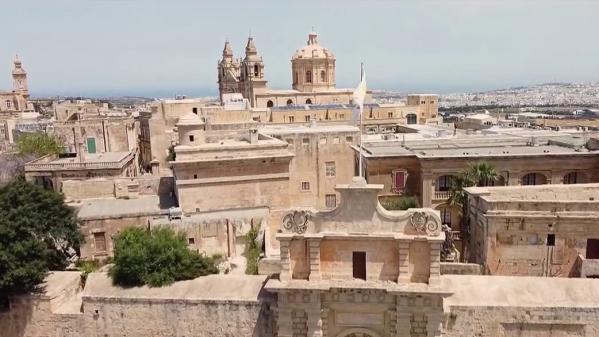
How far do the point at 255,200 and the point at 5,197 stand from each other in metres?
12.6

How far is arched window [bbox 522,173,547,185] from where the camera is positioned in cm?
3008

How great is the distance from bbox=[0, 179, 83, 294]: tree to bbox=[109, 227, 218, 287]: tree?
3.00m

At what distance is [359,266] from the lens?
17578 millimetres

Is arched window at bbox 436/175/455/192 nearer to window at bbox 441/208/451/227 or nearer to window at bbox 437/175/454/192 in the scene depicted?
window at bbox 437/175/454/192

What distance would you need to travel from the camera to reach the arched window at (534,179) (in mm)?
30078

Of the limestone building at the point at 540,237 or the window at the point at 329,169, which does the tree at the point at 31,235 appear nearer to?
the window at the point at 329,169

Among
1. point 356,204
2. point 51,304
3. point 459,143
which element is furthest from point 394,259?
point 459,143

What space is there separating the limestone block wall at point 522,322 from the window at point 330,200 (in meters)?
17.5

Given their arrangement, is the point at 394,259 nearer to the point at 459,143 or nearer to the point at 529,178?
the point at 529,178

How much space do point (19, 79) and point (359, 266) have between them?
96.0 m

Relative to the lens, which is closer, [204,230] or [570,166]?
[204,230]

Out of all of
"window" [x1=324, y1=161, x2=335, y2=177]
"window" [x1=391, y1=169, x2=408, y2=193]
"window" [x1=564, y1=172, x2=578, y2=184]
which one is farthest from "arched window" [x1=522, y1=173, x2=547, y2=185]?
"window" [x1=324, y1=161, x2=335, y2=177]

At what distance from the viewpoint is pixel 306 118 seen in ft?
188

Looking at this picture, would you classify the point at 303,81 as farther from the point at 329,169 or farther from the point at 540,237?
the point at 540,237
